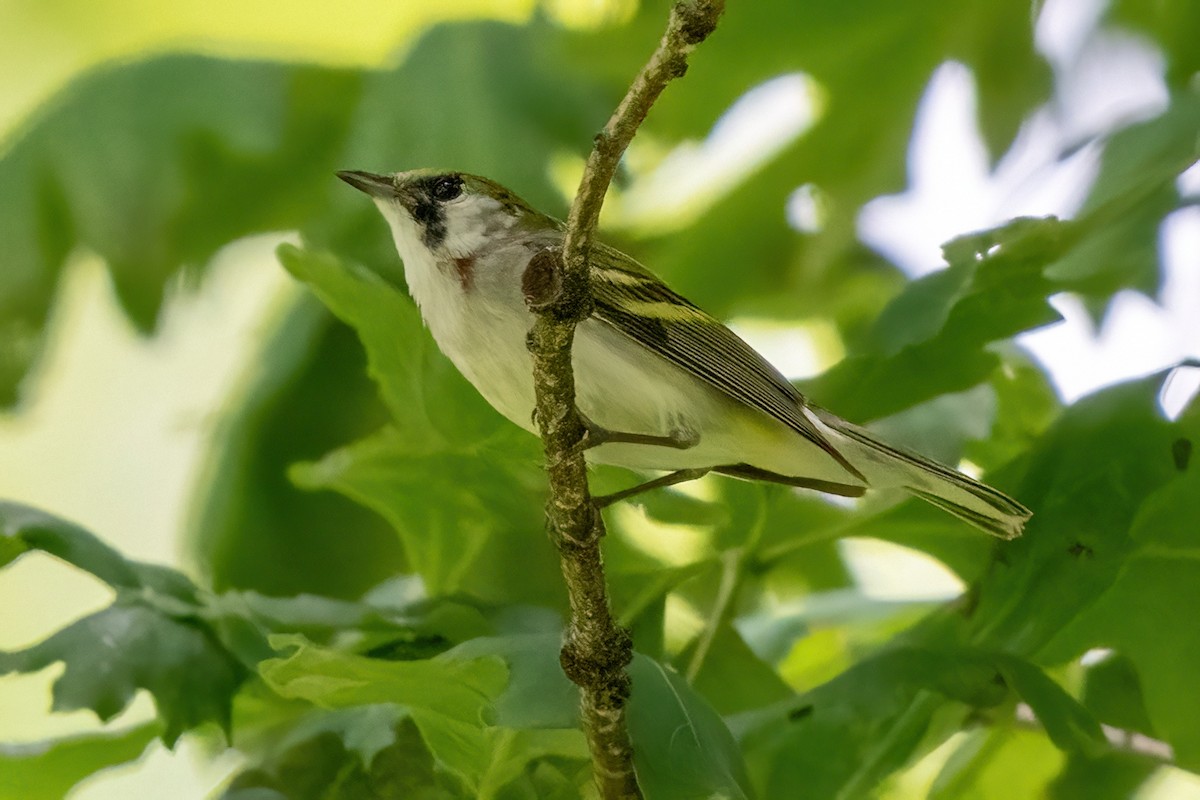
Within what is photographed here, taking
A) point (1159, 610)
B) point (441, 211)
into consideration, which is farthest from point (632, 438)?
point (1159, 610)

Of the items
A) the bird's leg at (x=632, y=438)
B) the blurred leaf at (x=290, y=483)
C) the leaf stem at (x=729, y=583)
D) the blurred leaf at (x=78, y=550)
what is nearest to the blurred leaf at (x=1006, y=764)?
the leaf stem at (x=729, y=583)

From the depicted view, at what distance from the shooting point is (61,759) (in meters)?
1.30

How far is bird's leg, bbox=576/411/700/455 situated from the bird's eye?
345 mm

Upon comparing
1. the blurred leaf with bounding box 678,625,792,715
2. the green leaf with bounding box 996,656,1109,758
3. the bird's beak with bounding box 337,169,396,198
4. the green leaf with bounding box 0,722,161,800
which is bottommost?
the green leaf with bounding box 0,722,161,800

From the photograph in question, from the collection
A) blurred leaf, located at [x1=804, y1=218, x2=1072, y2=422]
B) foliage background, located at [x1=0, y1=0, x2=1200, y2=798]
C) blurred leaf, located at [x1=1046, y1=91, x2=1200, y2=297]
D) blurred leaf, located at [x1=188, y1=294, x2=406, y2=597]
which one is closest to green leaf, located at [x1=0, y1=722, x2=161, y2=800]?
foliage background, located at [x1=0, y1=0, x2=1200, y2=798]

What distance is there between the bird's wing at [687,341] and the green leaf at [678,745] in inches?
15.5

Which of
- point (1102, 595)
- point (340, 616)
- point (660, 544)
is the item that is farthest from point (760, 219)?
point (340, 616)

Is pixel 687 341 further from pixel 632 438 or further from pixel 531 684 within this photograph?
pixel 531 684

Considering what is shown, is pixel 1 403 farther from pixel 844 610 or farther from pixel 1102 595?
pixel 1102 595

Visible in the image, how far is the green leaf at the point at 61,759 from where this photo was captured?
128 centimetres

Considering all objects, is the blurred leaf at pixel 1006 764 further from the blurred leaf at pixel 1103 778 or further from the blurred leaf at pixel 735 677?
the blurred leaf at pixel 735 677

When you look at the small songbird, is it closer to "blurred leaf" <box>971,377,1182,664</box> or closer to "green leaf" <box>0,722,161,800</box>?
"blurred leaf" <box>971,377,1182,664</box>

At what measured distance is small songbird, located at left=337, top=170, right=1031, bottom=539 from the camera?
4.39 feet

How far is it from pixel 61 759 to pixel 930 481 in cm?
94
